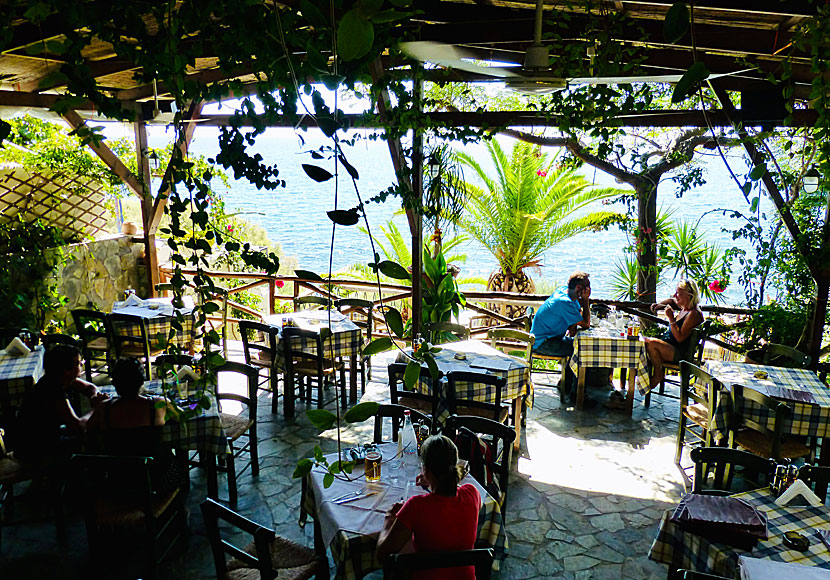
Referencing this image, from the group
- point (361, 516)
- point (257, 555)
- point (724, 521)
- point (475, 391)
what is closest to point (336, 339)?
point (475, 391)

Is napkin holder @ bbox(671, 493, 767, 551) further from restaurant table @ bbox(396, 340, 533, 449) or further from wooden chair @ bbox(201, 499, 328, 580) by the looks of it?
restaurant table @ bbox(396, 340, 533, 449)

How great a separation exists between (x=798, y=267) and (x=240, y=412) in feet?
17.4

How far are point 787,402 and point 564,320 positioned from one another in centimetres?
228

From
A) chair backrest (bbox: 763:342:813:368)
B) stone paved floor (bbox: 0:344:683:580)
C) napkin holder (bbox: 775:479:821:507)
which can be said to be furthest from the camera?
chair backrest (bbox: 763:342:813:368)

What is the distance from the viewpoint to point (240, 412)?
589 cm

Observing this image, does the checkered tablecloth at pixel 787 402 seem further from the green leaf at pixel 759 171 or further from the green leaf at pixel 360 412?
the green leaf at pixel 360 412

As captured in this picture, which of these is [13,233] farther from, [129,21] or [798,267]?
[798,267]

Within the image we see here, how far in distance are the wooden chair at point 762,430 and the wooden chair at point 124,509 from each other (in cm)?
370

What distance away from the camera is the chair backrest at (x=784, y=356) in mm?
5508

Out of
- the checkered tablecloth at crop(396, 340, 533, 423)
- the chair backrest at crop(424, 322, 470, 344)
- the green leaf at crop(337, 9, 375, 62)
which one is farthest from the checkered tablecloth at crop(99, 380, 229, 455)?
the green leaf at crop(337, 9, 375, 62)

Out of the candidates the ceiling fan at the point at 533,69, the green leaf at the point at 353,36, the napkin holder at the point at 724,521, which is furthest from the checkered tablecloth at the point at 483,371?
the green leaf at the point at 353,36

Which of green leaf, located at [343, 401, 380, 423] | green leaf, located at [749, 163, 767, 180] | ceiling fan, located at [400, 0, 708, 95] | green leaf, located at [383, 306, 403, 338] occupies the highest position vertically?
ceiling fan, located at [400, 0, 708, 95]

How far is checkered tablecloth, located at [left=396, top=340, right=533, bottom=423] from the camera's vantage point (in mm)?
5047

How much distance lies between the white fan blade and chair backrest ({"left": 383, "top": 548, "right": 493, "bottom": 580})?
6.60 feet
